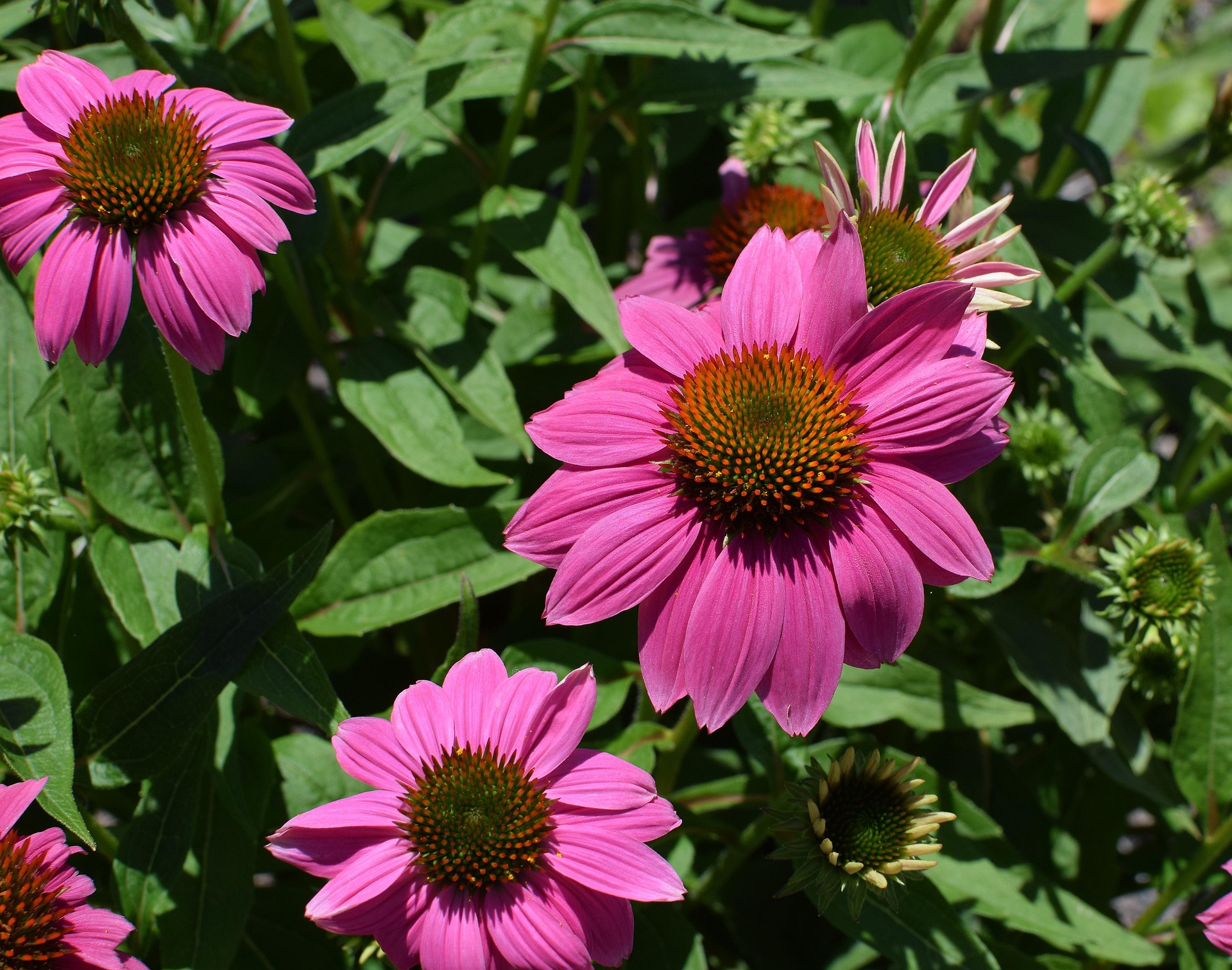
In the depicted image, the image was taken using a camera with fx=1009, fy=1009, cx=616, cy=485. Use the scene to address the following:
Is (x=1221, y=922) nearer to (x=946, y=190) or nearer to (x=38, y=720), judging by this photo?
(x=946, y=190)

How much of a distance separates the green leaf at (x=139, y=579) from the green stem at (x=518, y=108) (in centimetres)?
79

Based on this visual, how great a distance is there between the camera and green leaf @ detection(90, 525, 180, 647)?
1.40 m

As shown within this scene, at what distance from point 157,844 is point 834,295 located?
1.12m

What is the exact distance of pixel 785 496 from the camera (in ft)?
3.70

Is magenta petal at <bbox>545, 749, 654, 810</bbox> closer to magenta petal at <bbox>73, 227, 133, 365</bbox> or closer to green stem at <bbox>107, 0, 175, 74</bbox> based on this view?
magenta petal at <bbox>73, 227, 133, 365</bbox>

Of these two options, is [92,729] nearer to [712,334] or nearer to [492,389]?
[492,389]

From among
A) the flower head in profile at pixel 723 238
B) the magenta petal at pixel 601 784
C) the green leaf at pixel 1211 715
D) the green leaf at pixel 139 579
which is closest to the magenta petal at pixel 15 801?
the green leaf at pixel 139 579

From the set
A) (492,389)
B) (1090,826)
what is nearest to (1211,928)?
(1090,826)

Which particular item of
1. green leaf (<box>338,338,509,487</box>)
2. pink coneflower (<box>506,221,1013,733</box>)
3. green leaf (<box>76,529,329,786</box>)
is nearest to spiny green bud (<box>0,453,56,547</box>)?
green leaf (<box>76,529,329,786</box>)

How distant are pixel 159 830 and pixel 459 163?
4.23 ft

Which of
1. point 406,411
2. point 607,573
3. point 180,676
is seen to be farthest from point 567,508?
point 406,411

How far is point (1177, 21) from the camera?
2.49m

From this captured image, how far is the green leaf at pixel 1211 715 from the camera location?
169cm

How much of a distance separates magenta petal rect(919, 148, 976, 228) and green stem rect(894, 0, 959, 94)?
473 mm
